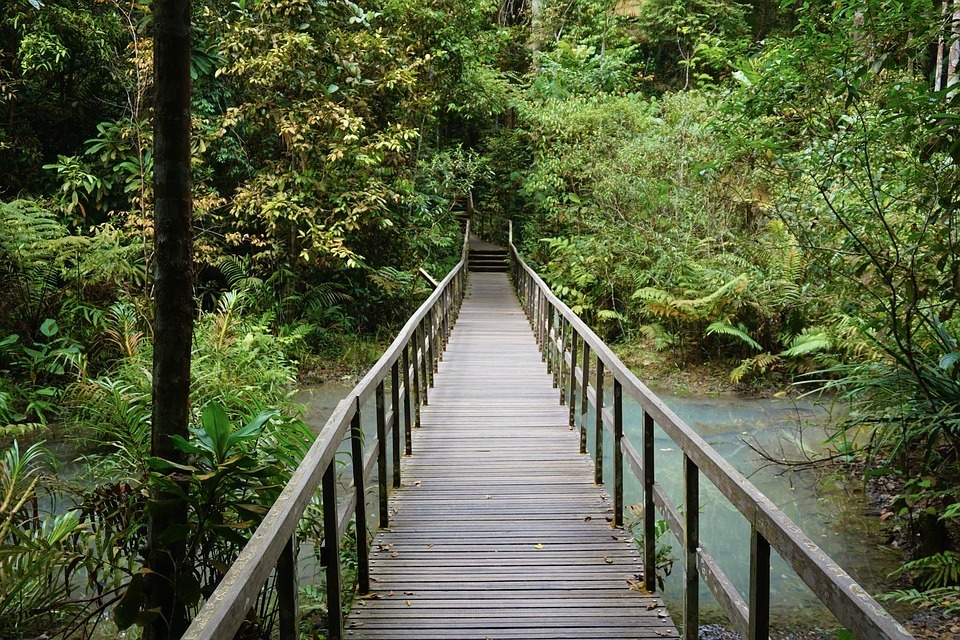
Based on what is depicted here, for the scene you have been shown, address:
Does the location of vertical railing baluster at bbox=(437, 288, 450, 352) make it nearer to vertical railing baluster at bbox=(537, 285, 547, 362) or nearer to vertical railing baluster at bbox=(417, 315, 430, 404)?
vertical railing baluster at bbox=(537, 285, 547, 362)

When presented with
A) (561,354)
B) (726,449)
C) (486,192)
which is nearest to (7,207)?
(561,354)

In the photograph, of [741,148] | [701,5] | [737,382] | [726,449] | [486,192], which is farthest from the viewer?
[486,192]

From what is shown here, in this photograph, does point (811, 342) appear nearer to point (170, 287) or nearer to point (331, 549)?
point (331, 549)

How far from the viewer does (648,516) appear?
11.1 feet

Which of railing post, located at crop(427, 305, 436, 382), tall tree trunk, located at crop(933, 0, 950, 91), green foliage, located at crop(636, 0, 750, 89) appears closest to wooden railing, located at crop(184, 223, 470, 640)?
railing post, located at crop(427, 305, 436, 382)

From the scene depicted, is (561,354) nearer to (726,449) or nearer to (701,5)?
(726,449)

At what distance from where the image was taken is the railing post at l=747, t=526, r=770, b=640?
2.00 metres

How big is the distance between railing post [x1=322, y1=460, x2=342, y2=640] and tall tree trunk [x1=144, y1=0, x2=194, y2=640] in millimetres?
576

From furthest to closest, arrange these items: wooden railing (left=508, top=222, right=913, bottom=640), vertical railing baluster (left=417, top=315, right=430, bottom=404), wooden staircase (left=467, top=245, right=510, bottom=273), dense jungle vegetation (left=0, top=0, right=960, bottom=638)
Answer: wooden staircase (left=467, top=245, right=510, bottom=273), vertical railing baluster (left=417, top=315, right=430, bottom=404), dense jungle vegetation (left=0, top=0, right=960, bottom=638), wooden railing (left=508, top=222, right=913, bottom=640)

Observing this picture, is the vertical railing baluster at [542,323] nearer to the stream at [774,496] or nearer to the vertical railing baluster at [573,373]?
the stream at [774,496]

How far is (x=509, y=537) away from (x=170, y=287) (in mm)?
2380

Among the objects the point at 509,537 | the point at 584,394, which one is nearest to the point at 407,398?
the point at 584,394

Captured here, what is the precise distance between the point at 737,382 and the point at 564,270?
4958 mm

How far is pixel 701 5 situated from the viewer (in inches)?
771
